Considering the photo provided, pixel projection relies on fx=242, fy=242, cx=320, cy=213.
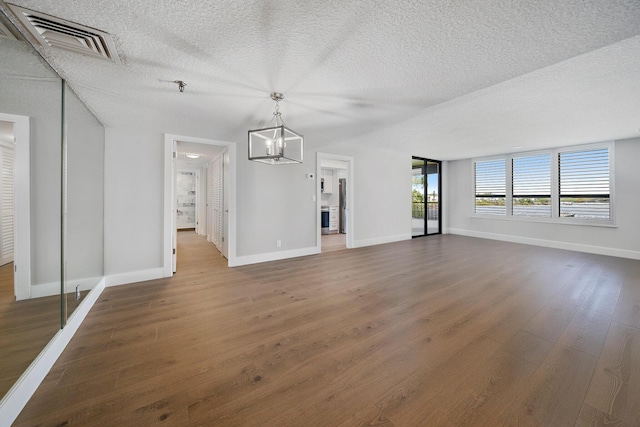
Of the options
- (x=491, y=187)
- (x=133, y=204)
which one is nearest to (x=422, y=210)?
(x=491, y=187)

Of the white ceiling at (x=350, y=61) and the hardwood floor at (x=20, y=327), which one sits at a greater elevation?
the white ceiling at (x=350, y=61)

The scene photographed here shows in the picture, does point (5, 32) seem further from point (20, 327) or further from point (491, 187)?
point (491, 187)

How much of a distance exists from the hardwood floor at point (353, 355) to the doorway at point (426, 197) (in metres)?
4.45

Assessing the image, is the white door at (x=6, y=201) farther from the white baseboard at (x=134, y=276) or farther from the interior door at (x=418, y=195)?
the interior door at (x=418, y=195)

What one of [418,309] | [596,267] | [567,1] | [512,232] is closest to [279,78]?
[567,1]

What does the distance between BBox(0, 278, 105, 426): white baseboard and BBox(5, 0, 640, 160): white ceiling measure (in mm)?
2021

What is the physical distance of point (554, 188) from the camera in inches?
230

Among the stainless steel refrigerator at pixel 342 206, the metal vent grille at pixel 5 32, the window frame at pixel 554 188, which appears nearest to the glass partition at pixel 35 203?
the metal vent grille at pixel 5 32

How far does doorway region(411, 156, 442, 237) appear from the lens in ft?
25.2

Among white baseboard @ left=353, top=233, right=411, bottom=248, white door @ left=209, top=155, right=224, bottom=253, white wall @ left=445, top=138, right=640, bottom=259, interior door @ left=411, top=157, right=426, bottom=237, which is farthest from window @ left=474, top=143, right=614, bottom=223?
white door @ left=209, top=155, right=224, bottom=253

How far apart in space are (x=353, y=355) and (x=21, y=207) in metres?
2.78

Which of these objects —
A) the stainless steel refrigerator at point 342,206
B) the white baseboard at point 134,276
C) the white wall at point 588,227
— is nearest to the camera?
the white baseboard at point 134,276

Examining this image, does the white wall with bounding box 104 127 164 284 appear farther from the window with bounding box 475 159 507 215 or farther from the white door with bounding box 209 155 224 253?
the window with bounding box 475 159 507 215

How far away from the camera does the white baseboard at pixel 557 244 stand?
4928 mm
